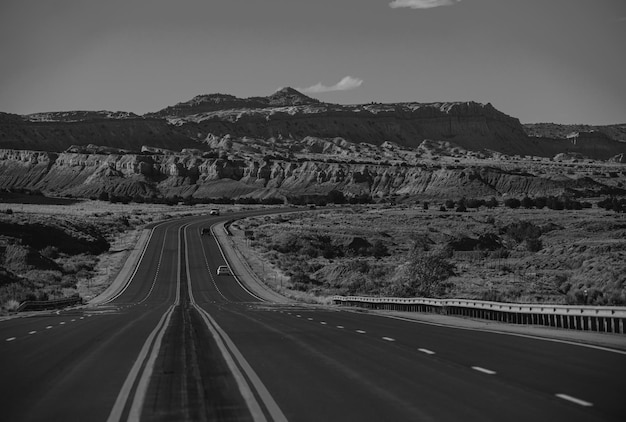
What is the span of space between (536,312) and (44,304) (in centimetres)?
2815

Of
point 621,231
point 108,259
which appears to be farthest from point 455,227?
point 108,259

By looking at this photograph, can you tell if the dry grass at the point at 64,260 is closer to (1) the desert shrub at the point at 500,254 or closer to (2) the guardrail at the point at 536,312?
(2) the guardrail at the point at 536,312

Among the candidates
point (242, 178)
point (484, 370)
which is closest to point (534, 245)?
point (484, 370)

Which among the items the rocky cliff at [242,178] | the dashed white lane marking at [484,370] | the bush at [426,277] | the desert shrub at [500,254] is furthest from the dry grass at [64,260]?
the rocky cliff at [242,178]

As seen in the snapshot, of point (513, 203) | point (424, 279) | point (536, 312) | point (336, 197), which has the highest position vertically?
point (536, 312)

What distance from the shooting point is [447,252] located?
257 ft

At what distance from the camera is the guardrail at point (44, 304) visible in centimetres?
4096

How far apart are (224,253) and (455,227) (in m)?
28.3

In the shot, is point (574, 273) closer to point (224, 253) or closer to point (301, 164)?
point (224, 253)

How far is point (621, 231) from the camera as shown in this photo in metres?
82.9

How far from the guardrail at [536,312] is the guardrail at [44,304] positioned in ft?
59.3

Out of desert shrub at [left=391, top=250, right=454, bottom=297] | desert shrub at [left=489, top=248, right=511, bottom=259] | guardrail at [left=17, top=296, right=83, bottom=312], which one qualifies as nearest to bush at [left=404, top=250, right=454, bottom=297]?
desert shrub at [left=391, top=250, right=454, bottom=297]

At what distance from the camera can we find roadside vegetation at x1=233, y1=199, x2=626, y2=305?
51.2m

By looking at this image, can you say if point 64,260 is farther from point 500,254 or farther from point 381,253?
point 500,254
